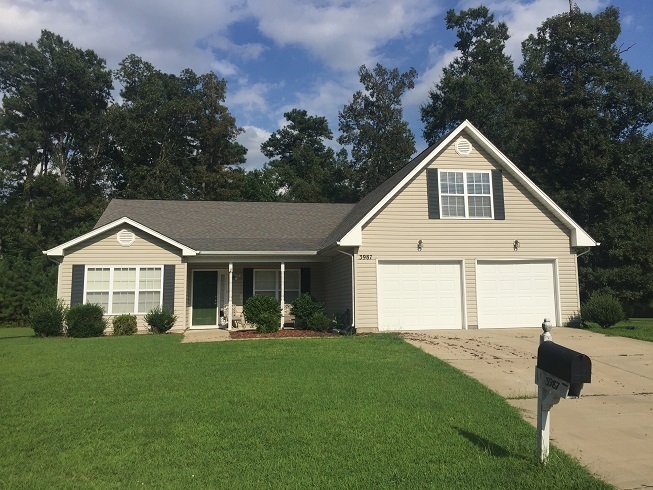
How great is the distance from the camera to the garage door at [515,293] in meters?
16.1

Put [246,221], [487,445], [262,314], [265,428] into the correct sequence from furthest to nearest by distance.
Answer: [246,221]
[262,314]
[265,428]
[487,445]

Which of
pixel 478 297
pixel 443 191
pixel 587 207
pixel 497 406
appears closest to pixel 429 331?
pixel 478 297

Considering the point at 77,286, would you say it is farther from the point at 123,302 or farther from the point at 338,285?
the point at 338,285

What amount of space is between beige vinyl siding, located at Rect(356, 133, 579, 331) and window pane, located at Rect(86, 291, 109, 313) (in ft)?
27.1

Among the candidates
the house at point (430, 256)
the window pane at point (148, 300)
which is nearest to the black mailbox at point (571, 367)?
the house at point (430, 256)

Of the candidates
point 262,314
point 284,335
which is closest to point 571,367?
point 284,335

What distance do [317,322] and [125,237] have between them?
22.7 feet

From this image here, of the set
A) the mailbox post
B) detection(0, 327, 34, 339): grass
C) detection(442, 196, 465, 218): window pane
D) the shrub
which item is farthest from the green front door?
the mailbox post

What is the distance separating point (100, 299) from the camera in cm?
1686

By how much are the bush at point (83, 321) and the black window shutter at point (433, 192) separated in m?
10.7

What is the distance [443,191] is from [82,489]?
13903 mm

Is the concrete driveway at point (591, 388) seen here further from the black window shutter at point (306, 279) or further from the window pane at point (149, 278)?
the window pane at point (149, 278)

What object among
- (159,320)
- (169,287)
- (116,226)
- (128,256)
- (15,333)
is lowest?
(15,333)

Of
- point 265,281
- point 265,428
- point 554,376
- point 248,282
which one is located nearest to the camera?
point 554,376
